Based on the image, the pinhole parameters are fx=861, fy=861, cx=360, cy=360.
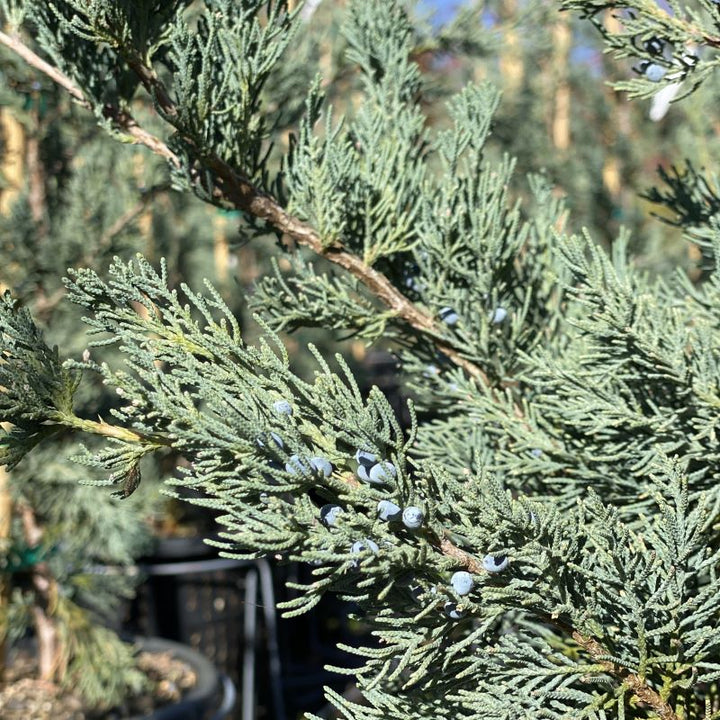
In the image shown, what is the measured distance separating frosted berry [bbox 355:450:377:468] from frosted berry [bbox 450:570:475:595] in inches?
3.7

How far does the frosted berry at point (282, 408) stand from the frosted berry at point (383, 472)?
2.8 inches

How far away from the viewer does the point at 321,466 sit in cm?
57

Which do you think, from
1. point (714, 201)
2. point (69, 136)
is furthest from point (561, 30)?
point (714, 201)

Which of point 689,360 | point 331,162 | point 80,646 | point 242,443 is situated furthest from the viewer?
point 80,646

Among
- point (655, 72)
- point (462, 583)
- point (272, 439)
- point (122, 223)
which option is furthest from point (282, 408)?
point (122, 223)

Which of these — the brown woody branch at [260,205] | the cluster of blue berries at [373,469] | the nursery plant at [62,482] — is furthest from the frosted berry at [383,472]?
the nursery plant at [62,482]

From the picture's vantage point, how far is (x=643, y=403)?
72 centimetres

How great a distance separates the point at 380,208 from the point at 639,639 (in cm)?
44

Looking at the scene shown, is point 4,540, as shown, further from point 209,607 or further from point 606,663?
point 606,663

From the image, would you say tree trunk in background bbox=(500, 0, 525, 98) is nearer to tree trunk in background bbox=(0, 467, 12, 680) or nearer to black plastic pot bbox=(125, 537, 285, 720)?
black plastic pot bbox=(125, 537, 285, 720)

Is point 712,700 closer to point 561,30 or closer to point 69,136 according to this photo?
point 69,136

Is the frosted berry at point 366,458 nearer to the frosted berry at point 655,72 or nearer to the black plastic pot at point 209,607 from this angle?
the frosted berry at point 655,72

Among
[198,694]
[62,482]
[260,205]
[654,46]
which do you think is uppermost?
[654,46]

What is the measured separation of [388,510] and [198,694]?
1.38 meters
